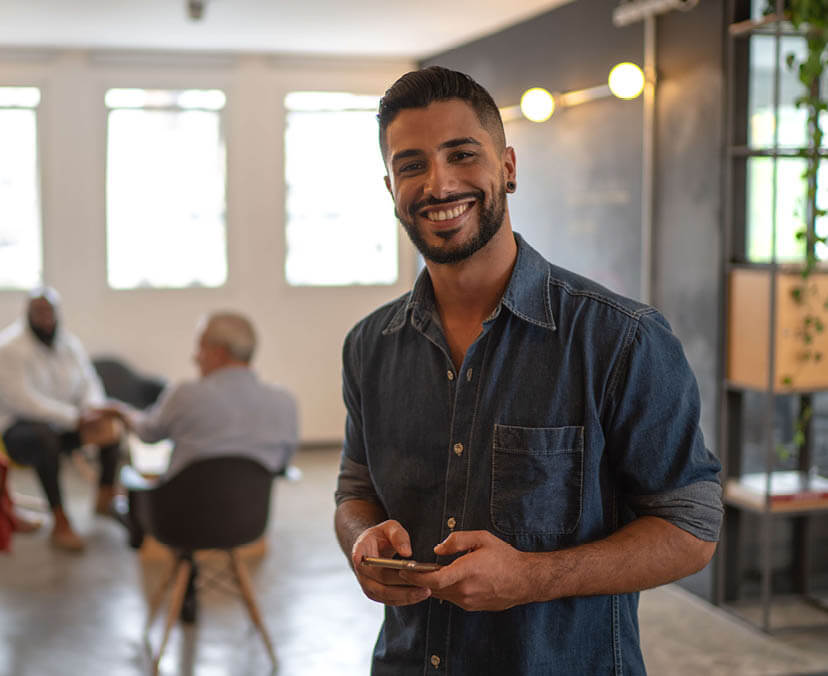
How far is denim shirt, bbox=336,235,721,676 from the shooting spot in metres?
1.46

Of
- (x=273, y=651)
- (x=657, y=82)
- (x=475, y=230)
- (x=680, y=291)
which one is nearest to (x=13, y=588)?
(x=273, y=651)

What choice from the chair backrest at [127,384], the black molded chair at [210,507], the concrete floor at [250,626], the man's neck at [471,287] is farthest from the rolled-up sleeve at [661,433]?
the chair backrest at [127,384]

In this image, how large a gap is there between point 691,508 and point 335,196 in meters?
7.63

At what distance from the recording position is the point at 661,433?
145 centimetres

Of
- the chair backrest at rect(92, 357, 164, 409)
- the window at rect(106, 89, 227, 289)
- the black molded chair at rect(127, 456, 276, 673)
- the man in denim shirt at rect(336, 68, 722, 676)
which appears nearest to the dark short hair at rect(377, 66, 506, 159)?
the man in denim shirt at rect(336, 68, 722, 676)

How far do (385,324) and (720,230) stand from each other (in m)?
3.49

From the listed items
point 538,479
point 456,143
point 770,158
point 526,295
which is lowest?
point 538,479

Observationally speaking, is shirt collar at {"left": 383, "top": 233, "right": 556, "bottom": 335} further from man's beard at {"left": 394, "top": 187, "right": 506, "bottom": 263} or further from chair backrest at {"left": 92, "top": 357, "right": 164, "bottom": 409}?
chair backrest at {"left": 92, "top": 357, "right": 164, "bottom": 409}

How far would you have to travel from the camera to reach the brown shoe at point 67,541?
6.00 m

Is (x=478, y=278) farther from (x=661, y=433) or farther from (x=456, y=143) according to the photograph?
(x=661, y=433)

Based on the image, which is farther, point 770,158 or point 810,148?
point 770,158

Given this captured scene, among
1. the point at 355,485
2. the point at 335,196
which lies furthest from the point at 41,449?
the point at 355,485

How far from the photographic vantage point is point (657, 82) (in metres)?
5.32

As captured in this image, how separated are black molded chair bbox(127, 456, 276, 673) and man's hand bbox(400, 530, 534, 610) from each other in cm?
285
